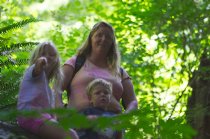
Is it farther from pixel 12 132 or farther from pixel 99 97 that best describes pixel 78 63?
pixel 12 132

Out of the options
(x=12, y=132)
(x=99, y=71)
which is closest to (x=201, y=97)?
(x=99, y=71)

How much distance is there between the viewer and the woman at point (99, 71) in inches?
124

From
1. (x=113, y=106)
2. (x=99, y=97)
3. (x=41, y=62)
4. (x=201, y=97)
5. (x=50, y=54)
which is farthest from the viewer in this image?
(x=201, y=97)

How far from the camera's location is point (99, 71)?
3.31 metres

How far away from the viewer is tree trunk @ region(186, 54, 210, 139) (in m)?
5.62

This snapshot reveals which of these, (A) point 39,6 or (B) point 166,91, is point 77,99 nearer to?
(B) point 166,91

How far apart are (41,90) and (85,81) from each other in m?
0.60

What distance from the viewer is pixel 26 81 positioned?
260 centimetres

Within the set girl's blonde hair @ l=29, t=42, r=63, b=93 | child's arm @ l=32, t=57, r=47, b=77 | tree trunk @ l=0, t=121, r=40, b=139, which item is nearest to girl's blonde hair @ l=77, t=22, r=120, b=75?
girl's blonde hair @ l=29, t=42, r=63, b=93

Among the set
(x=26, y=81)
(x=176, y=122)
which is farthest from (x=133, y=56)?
(x=176, y=122)

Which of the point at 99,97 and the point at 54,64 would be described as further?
the point at 99,97

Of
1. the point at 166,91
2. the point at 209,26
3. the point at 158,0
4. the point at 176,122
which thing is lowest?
the point at 166,91

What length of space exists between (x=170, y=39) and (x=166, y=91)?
827 millimetres

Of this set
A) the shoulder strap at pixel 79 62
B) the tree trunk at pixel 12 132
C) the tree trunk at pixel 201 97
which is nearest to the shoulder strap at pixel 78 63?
the shoulder strap at pixel 79 62
